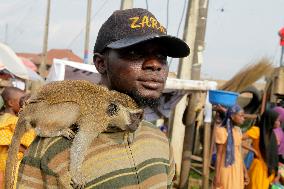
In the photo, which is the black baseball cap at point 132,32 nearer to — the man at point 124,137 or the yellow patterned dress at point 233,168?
the man at point 124,137

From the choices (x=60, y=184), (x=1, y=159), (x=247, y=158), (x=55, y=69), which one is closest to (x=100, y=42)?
(x=60, y=184)

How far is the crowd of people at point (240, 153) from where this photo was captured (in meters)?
5.68

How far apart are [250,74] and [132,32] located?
10206 mm

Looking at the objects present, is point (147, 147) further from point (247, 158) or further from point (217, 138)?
point (247, 158)

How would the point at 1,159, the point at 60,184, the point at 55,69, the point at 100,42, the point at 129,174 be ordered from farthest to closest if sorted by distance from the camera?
1. the point at 55,69
2. the point at 1,159
3. the point at 100,42
4. the point at 129,174
5. the point at 60,184

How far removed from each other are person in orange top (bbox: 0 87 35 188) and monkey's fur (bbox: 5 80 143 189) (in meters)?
1.38

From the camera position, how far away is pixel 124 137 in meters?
1.47

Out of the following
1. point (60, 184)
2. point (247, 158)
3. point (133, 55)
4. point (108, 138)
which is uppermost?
point (133, 55)

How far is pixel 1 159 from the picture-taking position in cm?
346

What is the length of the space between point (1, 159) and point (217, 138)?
318cm

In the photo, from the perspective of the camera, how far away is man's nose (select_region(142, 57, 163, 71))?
1.43 meters

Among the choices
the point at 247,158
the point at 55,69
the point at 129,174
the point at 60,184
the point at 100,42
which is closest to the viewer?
the point at 60,184

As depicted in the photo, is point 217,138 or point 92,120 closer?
point 92,120

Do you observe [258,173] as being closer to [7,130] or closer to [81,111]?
[7,130]
